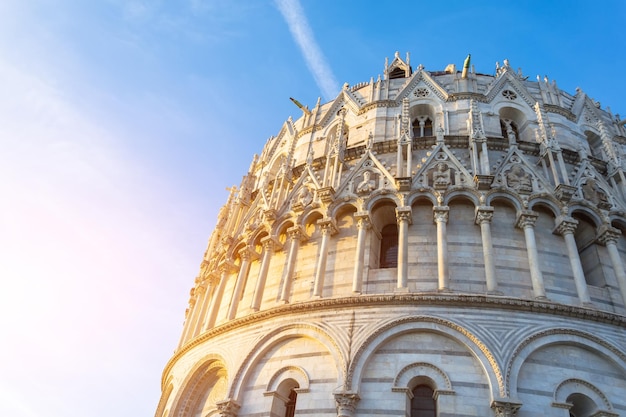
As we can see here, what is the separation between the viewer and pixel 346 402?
11.3 metres

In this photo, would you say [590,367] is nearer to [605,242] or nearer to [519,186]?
[605,242]

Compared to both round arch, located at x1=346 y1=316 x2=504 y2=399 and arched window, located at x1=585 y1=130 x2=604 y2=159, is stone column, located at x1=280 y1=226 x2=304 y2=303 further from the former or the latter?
arched window, located at x1=585 y1=130 x2=604 y2=159

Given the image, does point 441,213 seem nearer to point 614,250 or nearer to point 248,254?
point 614,250

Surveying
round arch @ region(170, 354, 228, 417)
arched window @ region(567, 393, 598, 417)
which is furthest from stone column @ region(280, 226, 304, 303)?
arched window @ region(567, 393, 598, 417)

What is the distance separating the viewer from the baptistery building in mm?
11586

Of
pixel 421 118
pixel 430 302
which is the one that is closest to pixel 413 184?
pixel 430 302

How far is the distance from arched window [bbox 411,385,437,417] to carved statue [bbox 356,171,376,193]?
21.7ft

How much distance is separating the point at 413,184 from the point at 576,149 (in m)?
7.64

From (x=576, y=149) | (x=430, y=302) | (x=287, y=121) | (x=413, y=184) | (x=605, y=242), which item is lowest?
(x=430, y=302)

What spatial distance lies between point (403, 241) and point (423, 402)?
15.0 ft

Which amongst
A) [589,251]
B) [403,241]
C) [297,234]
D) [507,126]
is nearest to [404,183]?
[403,241]

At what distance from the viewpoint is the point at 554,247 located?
1426 cm

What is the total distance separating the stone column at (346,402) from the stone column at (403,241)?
10.8 feet

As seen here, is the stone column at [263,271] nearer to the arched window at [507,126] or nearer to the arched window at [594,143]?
the arched window at [507,126]
